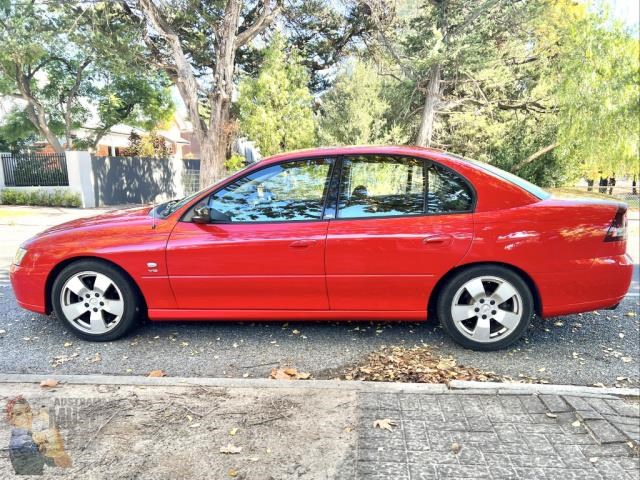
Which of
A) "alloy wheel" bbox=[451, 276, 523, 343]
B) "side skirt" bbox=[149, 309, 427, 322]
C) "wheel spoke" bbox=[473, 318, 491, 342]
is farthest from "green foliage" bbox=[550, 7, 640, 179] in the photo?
"side skirt" bbox=[149, 309, 427, 322]

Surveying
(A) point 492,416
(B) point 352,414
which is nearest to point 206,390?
(B) point 352,414

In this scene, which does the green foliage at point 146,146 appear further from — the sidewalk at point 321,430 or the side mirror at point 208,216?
the sidewalk at point 321,430

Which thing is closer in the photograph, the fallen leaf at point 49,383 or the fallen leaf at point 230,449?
the fallen leaf at point 230,449

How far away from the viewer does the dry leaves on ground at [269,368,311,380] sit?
3197 mm

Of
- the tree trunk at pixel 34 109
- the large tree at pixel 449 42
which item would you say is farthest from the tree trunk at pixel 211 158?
the tree trunk at pixel 34 109

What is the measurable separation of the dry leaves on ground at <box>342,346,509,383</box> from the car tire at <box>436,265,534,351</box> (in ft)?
1.01

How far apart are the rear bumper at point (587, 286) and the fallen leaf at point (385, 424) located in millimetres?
1722

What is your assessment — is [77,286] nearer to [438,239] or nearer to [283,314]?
[283,314]

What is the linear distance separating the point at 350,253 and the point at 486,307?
115 centimetres

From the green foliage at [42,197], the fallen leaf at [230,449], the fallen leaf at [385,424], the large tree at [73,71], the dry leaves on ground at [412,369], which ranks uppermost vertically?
the large tree at [73,71]

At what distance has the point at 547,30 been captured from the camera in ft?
52.1

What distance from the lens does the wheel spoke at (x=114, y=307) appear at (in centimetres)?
369

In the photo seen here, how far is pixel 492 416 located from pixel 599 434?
546 mm

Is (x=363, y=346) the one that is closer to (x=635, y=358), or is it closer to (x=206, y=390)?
(x=206, y=390)
